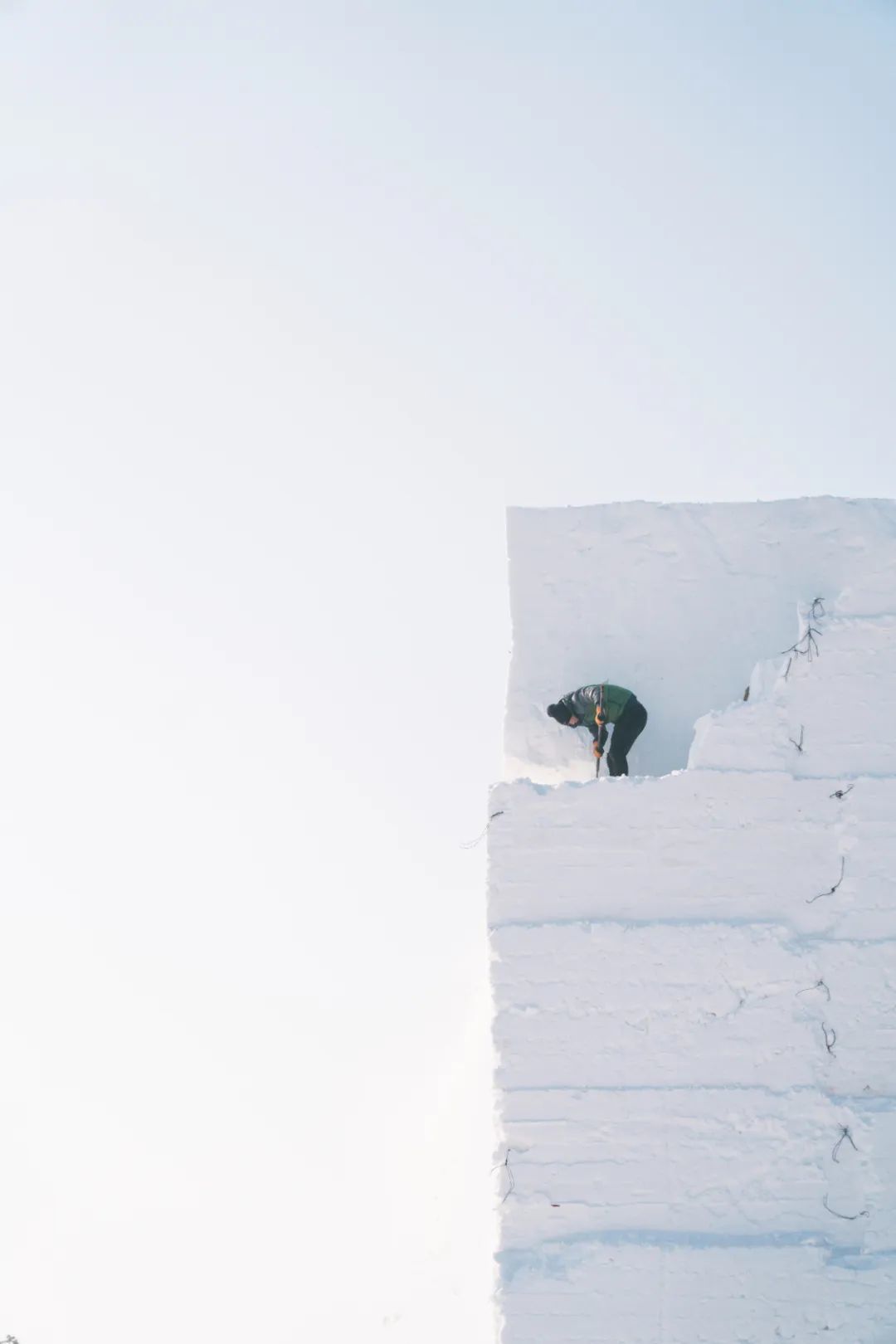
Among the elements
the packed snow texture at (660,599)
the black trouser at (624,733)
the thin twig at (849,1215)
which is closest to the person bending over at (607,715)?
the black trouser at (624,733)

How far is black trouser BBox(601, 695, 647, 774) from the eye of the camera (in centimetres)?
840

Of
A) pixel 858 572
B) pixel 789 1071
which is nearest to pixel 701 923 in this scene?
pixel 789 1071

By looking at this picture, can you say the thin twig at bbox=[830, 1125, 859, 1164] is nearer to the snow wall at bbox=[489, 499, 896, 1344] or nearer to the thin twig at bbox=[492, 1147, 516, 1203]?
the snow wall at bbox=[489, 499, 896, 1344]

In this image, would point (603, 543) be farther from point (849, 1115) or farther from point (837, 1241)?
point (837, 1241)

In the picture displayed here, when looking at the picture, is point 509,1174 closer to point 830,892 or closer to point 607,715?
point 830,892

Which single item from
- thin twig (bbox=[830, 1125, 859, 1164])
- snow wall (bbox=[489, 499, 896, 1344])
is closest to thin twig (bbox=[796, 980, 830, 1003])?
snow wall (bbox=[489, 499, 896, 1344])

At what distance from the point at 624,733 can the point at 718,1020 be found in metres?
2.03

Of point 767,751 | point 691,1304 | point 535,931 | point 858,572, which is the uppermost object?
point 858,572

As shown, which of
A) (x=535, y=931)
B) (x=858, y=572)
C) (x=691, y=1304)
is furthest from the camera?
(x=858, y=572)

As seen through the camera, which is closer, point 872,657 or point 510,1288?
point 510,1288

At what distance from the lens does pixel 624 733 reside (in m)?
8.42

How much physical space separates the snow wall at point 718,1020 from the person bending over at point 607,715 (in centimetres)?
40

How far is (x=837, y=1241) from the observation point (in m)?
7.49

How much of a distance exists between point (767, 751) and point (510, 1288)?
150 inches
